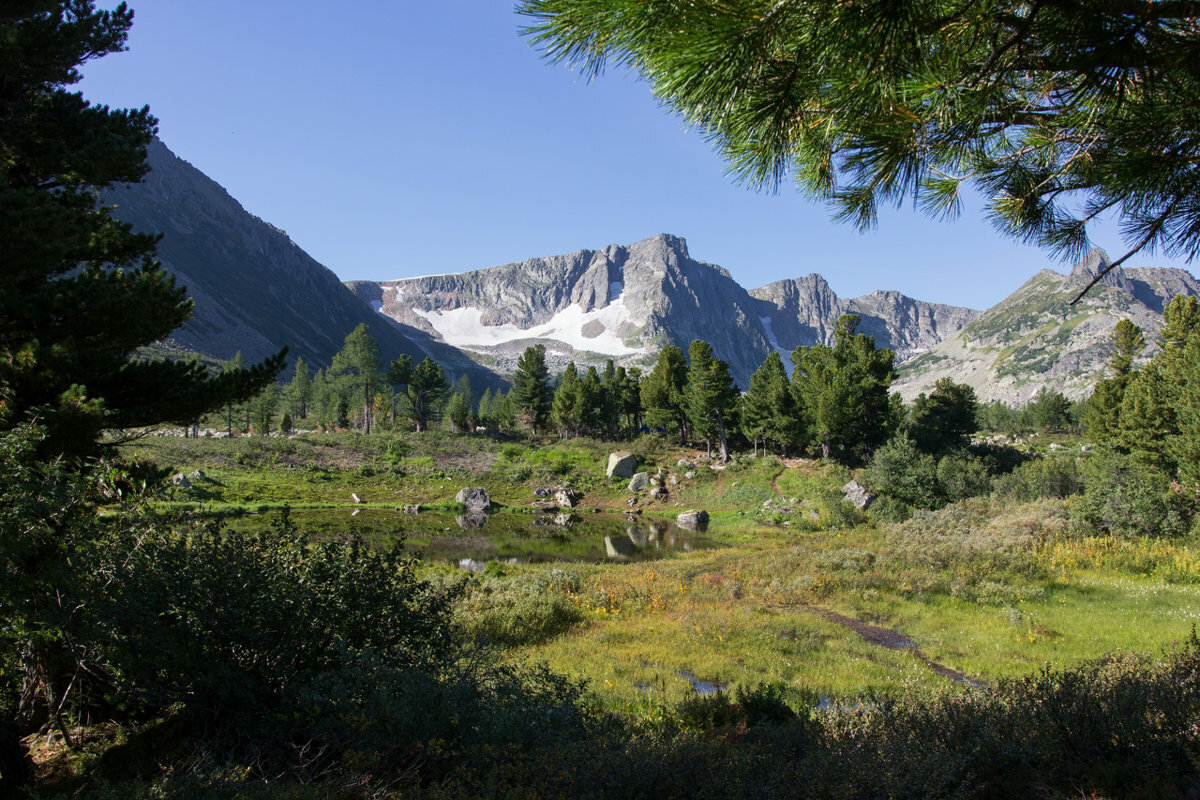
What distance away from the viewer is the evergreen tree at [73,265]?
6.25 m

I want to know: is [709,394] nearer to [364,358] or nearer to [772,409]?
[772,409]

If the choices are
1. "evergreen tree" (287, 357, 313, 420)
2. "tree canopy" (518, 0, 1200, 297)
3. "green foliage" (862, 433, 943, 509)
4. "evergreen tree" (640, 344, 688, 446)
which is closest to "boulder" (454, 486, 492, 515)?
"evergreen tree" (640, 344, 688, 446)

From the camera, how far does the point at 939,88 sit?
9.69ft

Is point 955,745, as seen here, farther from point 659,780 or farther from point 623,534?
point 623,534

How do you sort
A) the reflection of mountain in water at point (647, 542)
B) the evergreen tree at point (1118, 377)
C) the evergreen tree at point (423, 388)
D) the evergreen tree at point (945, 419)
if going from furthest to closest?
the evergreen tree at point (423, 388) → the evergreen tree at point (945, 419) → the evergreen tree at point (1118, 377) → the reflection of mountain in water at point (647, 542)

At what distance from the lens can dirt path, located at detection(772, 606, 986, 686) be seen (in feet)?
29.9

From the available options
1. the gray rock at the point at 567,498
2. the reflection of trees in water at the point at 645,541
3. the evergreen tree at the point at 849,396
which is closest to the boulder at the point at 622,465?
the gray rock at the point at 567,498

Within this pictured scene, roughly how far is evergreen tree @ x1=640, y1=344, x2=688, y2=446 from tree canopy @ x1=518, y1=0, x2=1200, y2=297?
5143 centimetres

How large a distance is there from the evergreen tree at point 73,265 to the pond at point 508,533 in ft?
43.8

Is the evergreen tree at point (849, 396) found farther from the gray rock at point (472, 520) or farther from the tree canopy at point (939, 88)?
the tree canopy at point (939, 88)

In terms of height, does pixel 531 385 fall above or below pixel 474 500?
above

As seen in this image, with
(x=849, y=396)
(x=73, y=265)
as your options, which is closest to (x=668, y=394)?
(x=849, y=396)

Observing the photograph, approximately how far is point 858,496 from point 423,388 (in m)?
53.8

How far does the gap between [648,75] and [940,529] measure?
24.3m
